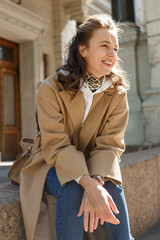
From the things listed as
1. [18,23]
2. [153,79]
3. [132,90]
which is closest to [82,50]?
[153,79]

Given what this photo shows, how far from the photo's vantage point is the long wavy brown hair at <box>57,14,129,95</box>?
1.93 meters

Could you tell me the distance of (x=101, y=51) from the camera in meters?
1.94

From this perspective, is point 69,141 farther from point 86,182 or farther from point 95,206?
point 95,206

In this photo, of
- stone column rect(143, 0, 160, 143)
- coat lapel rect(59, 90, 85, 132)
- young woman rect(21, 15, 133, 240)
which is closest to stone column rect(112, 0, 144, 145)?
stone column rect(143, 0, 160, 143)

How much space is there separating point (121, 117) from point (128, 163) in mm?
700

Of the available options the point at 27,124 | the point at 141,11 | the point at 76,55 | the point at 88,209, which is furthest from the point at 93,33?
the point at 141,11

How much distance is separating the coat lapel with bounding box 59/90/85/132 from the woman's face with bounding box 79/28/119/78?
8.5 inches

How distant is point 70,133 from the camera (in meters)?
1.97

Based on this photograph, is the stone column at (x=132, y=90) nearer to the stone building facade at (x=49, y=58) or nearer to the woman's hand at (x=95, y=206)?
the stone building facade at (x=49, y=58)

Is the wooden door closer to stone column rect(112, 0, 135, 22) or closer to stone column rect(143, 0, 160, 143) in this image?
stone column rect(112, 0, 135, 22)

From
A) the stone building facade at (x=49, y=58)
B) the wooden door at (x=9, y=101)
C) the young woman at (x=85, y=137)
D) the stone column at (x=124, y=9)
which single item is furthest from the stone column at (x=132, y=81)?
the wooden door at (x=9, y=101)

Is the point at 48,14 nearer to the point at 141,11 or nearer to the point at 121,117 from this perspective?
the point at 141,11

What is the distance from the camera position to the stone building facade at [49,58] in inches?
207

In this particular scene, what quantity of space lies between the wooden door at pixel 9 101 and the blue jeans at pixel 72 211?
21.2 ft
